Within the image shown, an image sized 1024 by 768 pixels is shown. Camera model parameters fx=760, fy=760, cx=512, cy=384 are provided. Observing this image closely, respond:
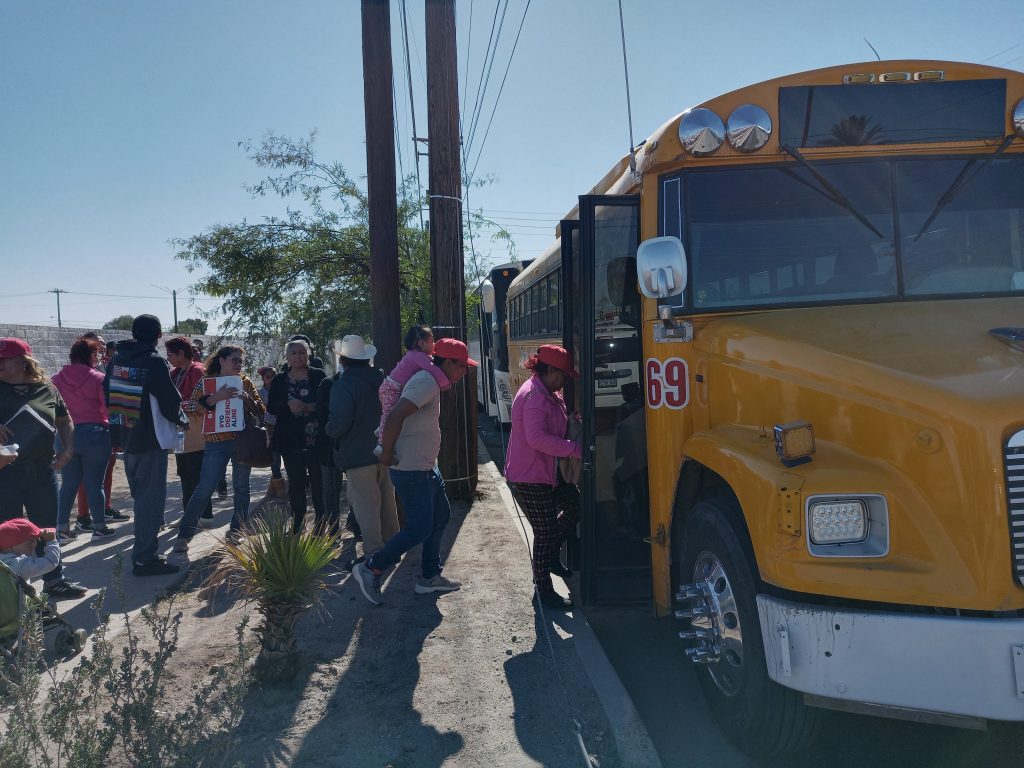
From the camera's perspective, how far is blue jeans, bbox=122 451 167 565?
5.71m

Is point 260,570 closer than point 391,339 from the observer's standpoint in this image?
Yes

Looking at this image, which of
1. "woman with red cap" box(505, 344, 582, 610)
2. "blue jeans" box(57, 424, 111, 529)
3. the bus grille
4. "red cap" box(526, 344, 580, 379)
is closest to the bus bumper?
the bus grille

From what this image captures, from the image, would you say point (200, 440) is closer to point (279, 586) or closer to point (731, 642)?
point (279, 586)

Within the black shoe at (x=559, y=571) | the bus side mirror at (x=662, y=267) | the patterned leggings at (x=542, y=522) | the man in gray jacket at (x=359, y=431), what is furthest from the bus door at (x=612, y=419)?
the man in gray jacket at (x=359, y=431)

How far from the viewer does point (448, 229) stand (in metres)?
7.97

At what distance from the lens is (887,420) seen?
276 centimetres

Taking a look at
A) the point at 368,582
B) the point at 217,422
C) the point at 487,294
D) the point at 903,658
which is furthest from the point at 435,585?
the point at 487,294

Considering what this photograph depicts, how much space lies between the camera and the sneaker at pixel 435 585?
17.7ft

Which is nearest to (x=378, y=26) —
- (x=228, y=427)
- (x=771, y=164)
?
(x=228, y=427)

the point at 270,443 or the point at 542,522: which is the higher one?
the point at 270,443

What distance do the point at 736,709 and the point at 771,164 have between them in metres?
2.58

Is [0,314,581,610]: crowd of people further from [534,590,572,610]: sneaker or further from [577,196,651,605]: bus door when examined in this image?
[577,196,651,605]: bus door

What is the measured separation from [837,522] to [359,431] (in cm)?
394

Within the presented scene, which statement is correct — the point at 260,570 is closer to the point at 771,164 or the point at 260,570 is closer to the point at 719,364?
the point at 719,364
